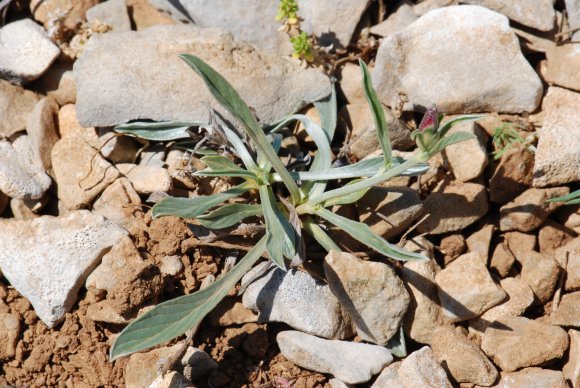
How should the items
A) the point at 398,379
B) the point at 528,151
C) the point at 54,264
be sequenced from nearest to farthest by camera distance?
1. the point at 398,379
2. the point at 54,264
3. the point at 528,151

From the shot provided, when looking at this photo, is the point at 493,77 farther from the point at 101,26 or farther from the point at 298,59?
the point at 101,26

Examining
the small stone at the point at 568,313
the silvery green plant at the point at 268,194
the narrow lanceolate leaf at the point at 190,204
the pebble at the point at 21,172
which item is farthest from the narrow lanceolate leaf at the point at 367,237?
the pebble at the point at 21,172

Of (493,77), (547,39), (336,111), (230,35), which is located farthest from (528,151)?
(230,35)

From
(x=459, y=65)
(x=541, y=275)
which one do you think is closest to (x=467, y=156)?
(x=459, y=65)

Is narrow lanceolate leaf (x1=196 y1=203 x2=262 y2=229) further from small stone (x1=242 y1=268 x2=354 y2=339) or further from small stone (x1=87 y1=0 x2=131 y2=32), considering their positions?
small stone (x1=87 y1=0 x2=131 y2=32)

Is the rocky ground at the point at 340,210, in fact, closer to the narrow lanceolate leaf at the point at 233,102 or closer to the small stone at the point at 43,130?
the small stone at the point at 43,130

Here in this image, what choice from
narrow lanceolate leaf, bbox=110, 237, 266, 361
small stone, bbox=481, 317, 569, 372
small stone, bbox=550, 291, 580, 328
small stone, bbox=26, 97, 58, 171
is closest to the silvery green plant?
narrow lanceolate leaf, bbox=110, 237, 266, 361
